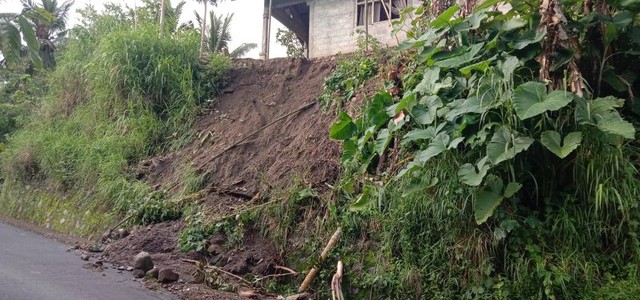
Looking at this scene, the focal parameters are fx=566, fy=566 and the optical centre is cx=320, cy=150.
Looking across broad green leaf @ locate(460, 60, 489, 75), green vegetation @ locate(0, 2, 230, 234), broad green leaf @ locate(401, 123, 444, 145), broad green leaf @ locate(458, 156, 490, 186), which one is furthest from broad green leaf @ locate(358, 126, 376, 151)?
green vegetation @ locate(0, 2, 230, 234)

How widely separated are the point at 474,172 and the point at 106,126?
8782 mm

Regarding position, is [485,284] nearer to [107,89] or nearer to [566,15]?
[566,15]

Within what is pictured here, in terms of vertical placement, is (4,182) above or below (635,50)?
below

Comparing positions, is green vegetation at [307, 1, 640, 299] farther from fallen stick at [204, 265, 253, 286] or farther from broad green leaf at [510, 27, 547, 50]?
fallen stick at [204, 265, 253, 286]

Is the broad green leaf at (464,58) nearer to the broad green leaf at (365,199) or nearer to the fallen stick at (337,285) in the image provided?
the broad green leaf at (365,199)

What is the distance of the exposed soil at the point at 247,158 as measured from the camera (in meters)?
7.17

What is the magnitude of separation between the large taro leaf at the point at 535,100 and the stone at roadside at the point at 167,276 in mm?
4094

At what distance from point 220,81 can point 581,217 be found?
8.47 metres

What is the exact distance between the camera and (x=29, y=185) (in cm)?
1288

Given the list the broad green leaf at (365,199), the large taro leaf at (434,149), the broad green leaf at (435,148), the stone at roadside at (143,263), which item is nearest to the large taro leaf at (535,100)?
the large taro leaf at (434,149)

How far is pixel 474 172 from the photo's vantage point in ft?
17.5

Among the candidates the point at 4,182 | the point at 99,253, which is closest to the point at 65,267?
the point at 99,253

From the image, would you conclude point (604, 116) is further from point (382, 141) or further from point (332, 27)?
point (332, 27)

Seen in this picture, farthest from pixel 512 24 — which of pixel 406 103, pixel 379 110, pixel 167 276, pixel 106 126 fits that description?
pixel 106 126
